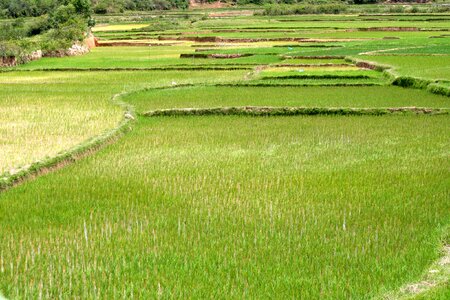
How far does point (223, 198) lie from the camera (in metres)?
6.50

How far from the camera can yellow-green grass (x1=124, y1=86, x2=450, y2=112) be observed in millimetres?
12422

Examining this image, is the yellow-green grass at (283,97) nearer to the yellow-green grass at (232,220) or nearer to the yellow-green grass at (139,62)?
the yellow-green grass at (232,220)

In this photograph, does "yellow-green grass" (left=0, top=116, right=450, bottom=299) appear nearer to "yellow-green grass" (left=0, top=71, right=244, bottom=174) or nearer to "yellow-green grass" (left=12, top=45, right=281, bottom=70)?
"yellow-green grass" (left=0, top=71, right=244, bottom=174)

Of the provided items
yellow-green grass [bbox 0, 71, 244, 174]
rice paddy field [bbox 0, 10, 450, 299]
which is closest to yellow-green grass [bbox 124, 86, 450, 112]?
rice paddy field [bbox 0, 10, 450, 299]

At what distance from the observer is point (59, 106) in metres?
12.5

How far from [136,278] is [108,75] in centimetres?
1458

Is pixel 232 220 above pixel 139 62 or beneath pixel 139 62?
above

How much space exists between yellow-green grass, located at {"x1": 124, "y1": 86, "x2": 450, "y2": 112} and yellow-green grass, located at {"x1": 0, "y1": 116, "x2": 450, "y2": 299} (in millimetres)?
3033

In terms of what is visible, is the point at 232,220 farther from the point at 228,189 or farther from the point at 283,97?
the point at 283,97

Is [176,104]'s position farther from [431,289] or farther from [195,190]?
[431,289]

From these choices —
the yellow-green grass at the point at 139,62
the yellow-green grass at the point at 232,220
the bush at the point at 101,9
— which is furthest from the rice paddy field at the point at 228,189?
the bush at the point at 101,9

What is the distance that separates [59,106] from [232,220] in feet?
24.7

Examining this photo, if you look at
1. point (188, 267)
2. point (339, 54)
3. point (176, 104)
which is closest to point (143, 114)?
point (176, 104)

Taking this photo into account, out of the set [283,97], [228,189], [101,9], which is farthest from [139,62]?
[101,9]
